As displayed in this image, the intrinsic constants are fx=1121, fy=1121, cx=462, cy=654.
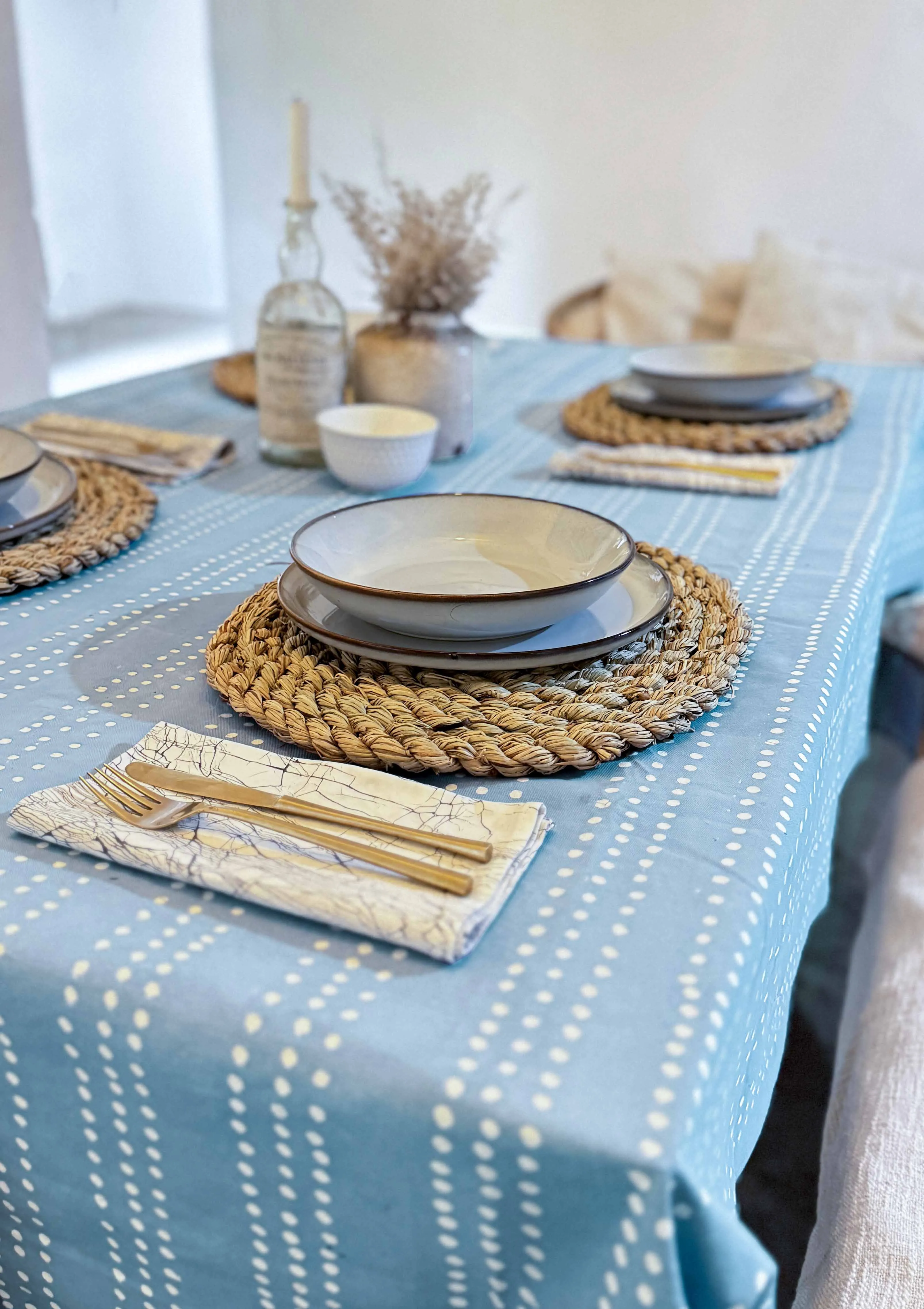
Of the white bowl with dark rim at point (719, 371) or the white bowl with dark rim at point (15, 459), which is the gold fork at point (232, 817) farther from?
the white bowl with dark rim at point (719, 371)

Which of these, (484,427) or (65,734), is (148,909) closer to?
(65,734)

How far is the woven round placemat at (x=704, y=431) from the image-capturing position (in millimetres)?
1235

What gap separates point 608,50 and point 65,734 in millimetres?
3271

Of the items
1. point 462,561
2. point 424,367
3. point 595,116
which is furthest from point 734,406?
point 595,116

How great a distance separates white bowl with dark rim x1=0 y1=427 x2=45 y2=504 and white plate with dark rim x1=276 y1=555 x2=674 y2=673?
26 cm

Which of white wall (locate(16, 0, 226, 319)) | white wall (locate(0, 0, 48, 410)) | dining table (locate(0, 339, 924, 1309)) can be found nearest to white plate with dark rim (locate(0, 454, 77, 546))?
dining table (locate(0, 339, 924, 1309))

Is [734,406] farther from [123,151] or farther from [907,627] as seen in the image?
[123,151]

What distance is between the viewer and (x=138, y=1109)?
456 mm

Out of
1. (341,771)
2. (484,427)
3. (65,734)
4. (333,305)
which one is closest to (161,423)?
(333,305)

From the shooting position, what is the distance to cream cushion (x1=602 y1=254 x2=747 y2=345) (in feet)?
8.81

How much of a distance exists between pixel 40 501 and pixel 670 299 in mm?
2074

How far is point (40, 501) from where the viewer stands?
3.14 ft

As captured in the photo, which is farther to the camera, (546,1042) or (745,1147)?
(745,1147)

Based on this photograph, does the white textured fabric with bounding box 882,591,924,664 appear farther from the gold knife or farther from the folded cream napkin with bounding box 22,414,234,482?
the gold knife
